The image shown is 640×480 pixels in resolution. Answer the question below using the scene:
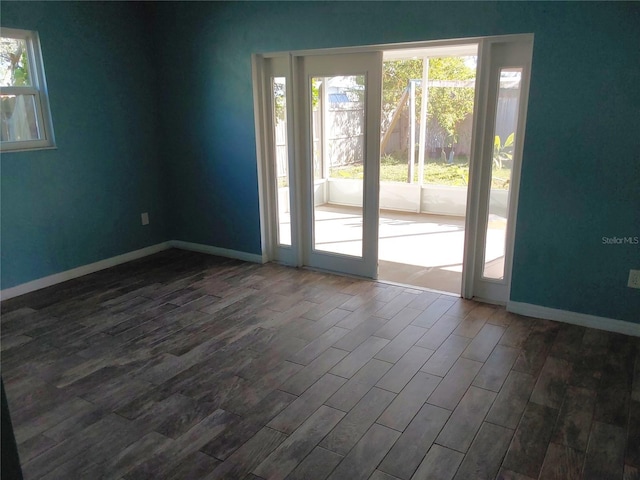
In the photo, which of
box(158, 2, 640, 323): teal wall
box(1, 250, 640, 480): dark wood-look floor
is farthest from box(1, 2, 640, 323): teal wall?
box(1, 250, 640, 480): dark wood-look floor

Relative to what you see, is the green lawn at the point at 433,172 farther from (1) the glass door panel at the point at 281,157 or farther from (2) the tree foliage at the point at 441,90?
(1) the glass door panel at the point at 281,157

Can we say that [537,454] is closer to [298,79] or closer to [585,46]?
[585,46]

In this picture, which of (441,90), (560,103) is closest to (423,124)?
(441,90)

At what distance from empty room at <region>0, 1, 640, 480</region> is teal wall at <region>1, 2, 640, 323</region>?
2 centimetres

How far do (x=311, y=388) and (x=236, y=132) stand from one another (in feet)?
9.12

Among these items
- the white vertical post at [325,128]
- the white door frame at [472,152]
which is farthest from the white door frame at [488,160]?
the white vertical post at [325,128]

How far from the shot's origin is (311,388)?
266cm

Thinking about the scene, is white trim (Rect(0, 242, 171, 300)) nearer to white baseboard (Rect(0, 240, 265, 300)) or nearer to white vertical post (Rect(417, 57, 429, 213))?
white baseboard (Rect(0, 240, 265, 300))

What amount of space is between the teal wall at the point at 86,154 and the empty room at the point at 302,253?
0.9 inches

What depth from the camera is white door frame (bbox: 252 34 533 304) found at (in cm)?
336

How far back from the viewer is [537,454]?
2.12 meters

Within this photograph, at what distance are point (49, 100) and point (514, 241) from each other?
13.0 feet

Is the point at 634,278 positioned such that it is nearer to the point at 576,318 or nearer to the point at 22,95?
the point at 576,318

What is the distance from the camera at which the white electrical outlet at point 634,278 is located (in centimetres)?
309
